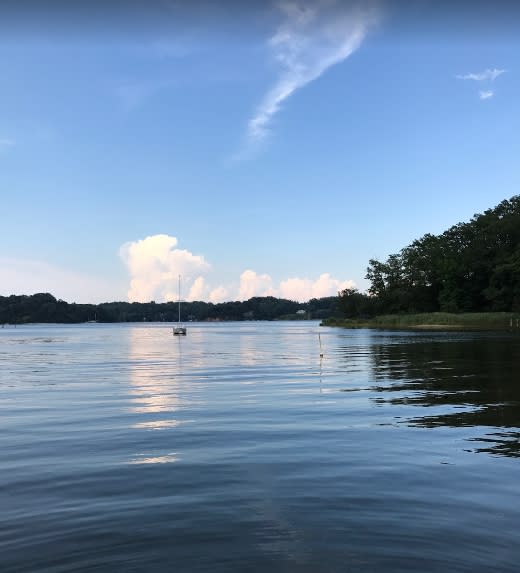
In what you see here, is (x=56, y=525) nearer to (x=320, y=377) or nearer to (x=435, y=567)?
(x=435, y=567)

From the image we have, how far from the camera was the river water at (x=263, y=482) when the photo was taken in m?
7.51

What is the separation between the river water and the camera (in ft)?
24.6

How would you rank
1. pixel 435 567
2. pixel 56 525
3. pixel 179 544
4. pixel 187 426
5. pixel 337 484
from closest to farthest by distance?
1. pixel 435 567
2. pixel 179 544
3. pixel 56 525
4. pixel 337 484
5. pixel 187 426

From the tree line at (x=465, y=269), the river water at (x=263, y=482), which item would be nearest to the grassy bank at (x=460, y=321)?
the tree line at (x=465, y=269)

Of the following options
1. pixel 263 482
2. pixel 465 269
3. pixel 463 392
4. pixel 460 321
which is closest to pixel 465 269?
pixel 465 269

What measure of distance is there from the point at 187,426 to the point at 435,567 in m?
11.7

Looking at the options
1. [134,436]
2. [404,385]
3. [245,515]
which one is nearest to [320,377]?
[404,385]

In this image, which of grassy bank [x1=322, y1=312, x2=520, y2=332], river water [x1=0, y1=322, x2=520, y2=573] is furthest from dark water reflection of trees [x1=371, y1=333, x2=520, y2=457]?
grassy bank [x1=322, y1=312, x2=520, y2=332]

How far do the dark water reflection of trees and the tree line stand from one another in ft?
384

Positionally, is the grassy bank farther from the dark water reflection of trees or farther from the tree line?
the dark water reflection of trees

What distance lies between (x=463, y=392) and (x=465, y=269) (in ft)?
507

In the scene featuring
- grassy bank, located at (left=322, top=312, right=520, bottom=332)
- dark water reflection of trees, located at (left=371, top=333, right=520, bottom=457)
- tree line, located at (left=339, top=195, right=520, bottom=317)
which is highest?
tree line, located at (left=339, top=195, right=520, bottom=317)

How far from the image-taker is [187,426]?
58.3 feet

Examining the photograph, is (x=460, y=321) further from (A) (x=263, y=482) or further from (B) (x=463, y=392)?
(A) (x=263, y=482)
